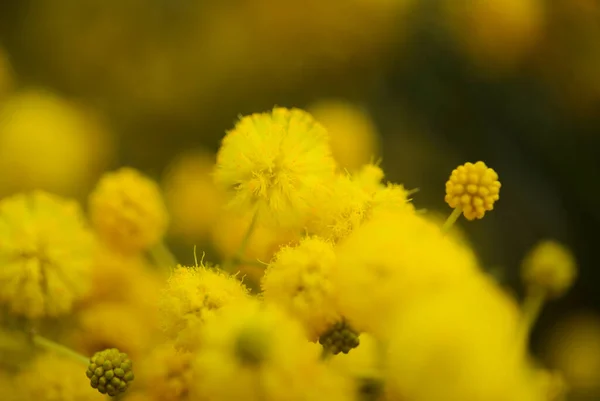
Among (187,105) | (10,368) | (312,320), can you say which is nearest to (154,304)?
(10,368)

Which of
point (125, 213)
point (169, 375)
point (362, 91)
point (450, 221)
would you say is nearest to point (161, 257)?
point (125, 213)

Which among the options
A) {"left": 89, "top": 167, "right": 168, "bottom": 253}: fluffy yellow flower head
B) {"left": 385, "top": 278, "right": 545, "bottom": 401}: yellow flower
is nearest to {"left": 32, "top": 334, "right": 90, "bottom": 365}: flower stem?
{"left": 89, "top": 167, "right": 168, "bottom": 253}: fluffy yellow flower head

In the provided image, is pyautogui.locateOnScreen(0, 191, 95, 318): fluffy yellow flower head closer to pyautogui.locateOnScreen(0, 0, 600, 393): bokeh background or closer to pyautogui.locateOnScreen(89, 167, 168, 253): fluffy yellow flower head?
pyautogui.locateOnScreen(89, 167, 168, 253): fluffy yellow flower head

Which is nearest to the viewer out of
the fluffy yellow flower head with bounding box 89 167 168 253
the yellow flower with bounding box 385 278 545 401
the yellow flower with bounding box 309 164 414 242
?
the yellow flower with bounding box 385 278 545 401

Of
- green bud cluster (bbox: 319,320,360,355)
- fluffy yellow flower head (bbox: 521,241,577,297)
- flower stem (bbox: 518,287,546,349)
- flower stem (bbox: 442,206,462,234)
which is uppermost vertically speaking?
fluffy yellow flower head (bbox: 521,241,577,297)

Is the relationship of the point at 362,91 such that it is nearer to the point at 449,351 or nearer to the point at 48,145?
the point at 48,145

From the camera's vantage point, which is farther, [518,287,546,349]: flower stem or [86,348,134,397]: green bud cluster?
[518,287,546,349]: flower stem

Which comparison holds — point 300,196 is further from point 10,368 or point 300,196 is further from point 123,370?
point 10,368
